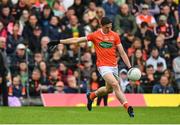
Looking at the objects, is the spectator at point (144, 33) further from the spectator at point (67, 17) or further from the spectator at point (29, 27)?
the spectator at point (29, 27)

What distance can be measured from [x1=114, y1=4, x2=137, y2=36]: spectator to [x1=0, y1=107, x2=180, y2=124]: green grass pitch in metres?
5.99

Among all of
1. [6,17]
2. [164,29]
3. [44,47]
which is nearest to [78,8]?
[44,47]

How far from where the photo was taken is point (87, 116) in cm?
1820

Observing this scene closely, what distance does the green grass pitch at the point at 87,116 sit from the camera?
55.0 feet

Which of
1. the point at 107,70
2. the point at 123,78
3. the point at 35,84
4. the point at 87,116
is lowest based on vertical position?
the point at 87,116

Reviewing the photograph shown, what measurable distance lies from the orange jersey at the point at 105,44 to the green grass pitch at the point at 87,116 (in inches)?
51.8

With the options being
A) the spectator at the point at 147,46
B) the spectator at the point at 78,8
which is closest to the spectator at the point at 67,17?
the spectator at the point at 78,8

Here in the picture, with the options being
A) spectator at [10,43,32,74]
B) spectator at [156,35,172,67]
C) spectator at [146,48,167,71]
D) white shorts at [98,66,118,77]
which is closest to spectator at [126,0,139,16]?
spectator at [156,35,172,67]

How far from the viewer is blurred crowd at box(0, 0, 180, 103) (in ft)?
79.8

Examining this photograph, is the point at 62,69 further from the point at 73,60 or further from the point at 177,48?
the point at 177,48

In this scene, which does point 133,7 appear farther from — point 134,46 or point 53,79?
point 53,79

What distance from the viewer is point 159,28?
2705 centimetres

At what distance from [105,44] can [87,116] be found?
1.76 meters

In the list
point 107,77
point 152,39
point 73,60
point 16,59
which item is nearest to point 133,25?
point 152,39
